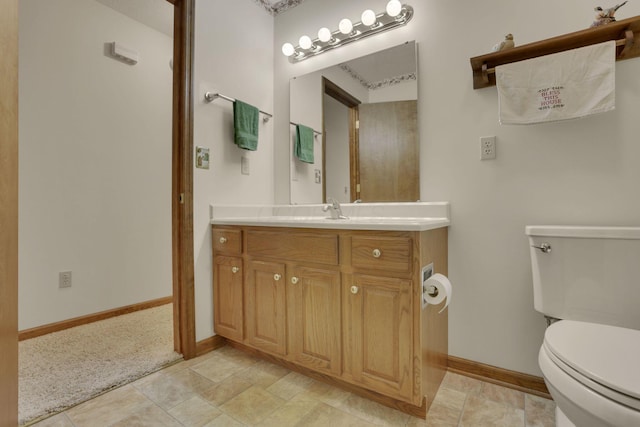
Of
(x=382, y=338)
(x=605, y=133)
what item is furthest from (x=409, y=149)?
(x=382, y=338)

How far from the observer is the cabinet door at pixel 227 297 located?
1.73m

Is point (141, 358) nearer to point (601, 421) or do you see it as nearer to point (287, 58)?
point (601, 421)

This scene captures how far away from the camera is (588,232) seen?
3.73 feet

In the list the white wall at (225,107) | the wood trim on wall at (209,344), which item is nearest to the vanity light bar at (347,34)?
the white wall at (225,107)

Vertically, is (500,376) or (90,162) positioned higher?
(90,162)

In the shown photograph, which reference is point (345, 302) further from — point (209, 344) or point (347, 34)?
point (347, 34)

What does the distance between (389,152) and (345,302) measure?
0.94 m

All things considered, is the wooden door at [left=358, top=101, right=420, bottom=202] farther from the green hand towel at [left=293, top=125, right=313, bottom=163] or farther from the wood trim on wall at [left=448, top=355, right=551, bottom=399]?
the wood trim on wall at [left=448, top=355, right=551, bottom=399]

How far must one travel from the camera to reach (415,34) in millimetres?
1692

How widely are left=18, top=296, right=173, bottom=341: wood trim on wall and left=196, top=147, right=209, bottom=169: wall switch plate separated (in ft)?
4.98

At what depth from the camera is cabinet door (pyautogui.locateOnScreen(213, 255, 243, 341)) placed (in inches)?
68.3

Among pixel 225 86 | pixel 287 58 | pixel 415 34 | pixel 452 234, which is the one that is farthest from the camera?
pixel 287 58

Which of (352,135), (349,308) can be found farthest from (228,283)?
(352,135)

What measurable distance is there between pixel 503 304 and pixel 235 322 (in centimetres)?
144
